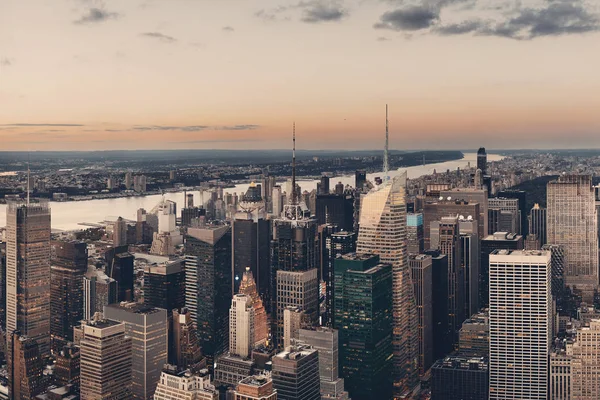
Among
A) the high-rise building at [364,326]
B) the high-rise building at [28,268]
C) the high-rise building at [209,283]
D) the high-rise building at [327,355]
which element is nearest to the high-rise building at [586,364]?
the high-rise building at [364,326]

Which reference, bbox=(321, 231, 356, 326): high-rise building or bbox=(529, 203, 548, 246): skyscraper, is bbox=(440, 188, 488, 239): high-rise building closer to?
bbox=(529, 203, 548, 246): skyscraper

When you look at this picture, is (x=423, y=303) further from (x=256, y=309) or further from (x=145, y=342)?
(x=145, y=342)

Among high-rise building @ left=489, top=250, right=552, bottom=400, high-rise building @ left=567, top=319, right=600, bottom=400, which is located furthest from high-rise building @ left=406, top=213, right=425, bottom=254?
high-rise building @ left=567, top=319, right=600, bottom=400

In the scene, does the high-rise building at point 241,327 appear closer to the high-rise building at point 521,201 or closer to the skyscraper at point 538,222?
the high-rise building at point 521,201

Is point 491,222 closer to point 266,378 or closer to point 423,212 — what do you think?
point 423,212

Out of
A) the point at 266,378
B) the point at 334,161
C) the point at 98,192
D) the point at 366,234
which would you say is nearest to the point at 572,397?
the point at 366,234
